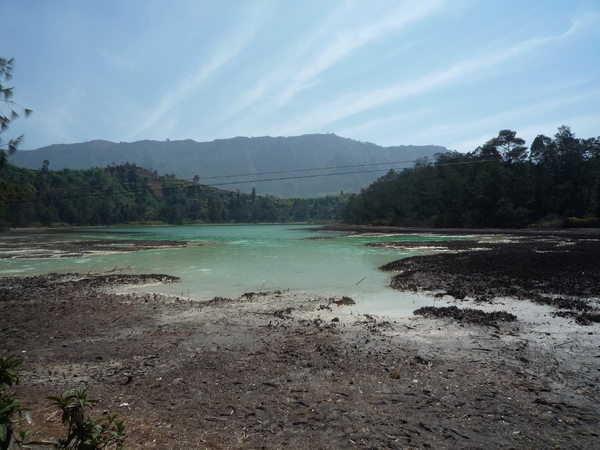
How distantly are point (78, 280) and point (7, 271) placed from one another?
24.5 ft

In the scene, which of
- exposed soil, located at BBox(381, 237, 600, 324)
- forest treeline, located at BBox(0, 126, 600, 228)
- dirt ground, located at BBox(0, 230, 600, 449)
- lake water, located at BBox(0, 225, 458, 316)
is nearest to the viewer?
dirt ground, located at BBox(0, 230, 600, 449)

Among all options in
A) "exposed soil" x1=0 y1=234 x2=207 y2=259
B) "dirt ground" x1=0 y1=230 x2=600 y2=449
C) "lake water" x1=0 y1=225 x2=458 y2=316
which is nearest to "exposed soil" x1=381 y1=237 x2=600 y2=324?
"dirt ground" x1=0 y1=230 x2=600 y2=449

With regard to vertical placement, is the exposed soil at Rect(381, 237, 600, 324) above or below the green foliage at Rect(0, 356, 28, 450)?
below

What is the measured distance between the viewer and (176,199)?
14475 centimetres

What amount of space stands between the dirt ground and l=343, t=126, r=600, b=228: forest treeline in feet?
127

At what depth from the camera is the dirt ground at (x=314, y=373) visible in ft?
12.7

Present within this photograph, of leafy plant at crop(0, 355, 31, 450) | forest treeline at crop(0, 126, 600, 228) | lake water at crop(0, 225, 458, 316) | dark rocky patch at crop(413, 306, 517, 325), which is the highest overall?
forest treeline at crop(0, 126, 600, 228)

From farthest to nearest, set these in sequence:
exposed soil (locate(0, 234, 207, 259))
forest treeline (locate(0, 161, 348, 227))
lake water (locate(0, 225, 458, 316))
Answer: forest treeline (locate(0, 161, 348, 227))
exposed soil (locate(0, 234, 207, 259))
lake water (locate(0, 225, 458, 316))

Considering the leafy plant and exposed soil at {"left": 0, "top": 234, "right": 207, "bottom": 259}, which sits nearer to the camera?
the leafy plant

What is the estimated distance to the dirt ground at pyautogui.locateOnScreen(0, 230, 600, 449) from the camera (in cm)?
388

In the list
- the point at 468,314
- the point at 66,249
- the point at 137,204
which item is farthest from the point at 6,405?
the point at 137,204

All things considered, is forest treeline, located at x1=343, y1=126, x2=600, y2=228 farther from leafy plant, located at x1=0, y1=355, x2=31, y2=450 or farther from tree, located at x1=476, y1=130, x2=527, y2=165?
leafy plant, located at x1=0, y1=355, x2=31, y2=450

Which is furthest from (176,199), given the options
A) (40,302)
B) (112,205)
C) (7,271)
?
(40,302)

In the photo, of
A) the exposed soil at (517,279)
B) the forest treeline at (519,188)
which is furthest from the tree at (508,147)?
the exposed soil at (517,279)
